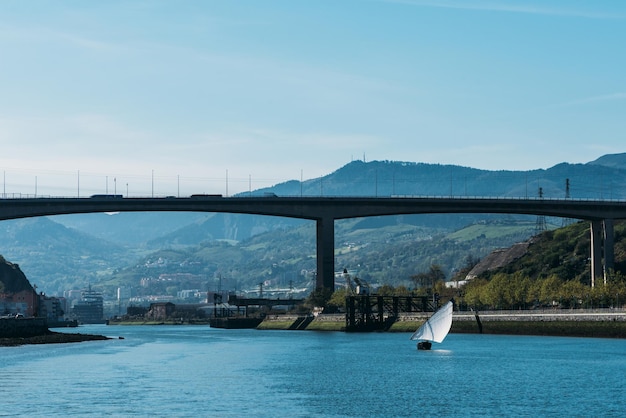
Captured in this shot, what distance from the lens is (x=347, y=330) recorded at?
188000 mm

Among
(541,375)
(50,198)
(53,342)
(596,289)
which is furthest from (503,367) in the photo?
(50,198)

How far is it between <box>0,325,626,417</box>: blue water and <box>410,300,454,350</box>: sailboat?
1.37 m

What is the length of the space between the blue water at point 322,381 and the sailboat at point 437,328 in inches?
53.9

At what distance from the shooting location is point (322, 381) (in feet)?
294

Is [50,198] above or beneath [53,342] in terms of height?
above

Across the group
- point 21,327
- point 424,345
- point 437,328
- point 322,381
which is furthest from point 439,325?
point 21,327

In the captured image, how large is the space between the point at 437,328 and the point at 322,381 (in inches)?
1649

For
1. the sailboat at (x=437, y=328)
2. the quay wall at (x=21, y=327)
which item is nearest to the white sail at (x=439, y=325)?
the sailboat at (x=437, y=328)

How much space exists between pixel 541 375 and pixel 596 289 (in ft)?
269

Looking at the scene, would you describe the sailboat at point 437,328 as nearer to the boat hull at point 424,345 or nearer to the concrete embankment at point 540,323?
the boat hull at point 424,345

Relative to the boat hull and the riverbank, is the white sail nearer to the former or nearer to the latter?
the boat hull

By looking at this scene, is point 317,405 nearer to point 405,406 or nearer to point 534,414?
point 405,406

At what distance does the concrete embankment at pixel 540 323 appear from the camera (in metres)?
138

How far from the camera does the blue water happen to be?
71.3 meters
